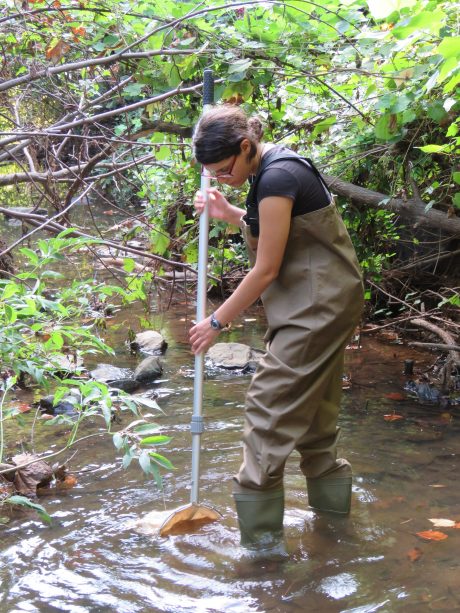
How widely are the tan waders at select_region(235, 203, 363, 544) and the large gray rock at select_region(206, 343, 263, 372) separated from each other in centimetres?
310

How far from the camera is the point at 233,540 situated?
332 cm

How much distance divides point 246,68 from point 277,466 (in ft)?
7.45

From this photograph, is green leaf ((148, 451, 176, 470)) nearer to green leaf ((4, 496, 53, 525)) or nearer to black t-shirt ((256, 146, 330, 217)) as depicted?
green leaf ((4, 496, 53, 525))

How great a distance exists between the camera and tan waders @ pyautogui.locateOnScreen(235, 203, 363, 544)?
9.68 feet

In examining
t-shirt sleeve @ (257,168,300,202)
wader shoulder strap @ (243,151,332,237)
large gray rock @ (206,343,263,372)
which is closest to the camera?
t-shirt sleeve @ (257,168,300,202)

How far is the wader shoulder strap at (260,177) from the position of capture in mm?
2883

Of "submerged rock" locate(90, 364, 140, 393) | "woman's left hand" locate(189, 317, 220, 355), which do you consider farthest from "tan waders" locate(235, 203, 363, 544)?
"submerged rock" locate(90, 364, 140, 393)

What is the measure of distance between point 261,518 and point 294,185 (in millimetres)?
1325

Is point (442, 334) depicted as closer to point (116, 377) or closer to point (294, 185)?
point (116, 377)

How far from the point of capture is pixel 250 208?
300 cm

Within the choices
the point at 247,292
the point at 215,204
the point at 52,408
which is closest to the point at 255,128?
the point at 215,204

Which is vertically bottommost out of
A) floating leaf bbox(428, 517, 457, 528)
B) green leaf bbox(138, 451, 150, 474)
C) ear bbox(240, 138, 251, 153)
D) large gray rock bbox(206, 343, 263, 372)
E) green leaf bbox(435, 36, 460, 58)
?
large gray rock bbox(206, 343, 263, 372)

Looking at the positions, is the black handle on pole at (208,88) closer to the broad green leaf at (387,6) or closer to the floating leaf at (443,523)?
the broad green leaf at (387,6)

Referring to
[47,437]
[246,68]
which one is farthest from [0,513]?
[246,68]
